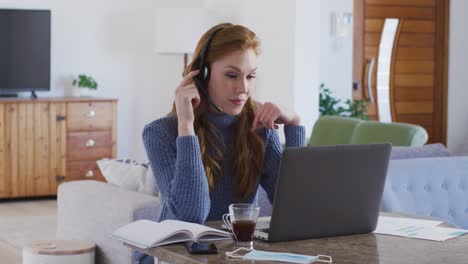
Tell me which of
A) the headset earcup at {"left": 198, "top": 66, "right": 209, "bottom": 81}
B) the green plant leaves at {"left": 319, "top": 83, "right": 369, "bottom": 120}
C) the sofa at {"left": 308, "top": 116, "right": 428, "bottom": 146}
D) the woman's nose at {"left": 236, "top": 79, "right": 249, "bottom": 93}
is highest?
the headset earcup at {"left": 198, "top": 66, "right": 209, "bottom": 81}

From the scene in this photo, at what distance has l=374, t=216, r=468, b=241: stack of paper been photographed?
7.74 feet

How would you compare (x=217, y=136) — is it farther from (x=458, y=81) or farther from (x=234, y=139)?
(x=458, y=81)

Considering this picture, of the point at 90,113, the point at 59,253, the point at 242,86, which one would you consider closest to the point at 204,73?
the point at 242,86

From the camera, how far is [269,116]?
2.69 metres

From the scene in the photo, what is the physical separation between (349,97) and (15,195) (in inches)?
125

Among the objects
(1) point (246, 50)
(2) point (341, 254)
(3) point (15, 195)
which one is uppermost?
(1) point (246, 50)

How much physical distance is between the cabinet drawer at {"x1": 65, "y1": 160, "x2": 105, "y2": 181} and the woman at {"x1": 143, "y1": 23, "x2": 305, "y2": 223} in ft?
16.1

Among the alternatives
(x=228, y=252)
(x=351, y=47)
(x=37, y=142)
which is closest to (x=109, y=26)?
(x=37, y=142)

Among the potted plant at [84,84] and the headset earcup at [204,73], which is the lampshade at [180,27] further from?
the headset earcup at [204,73]

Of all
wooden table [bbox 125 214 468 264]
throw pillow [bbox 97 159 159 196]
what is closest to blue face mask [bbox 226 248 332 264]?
wooden table [bbox 125 214 468 264]

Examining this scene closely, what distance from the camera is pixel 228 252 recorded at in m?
2.07

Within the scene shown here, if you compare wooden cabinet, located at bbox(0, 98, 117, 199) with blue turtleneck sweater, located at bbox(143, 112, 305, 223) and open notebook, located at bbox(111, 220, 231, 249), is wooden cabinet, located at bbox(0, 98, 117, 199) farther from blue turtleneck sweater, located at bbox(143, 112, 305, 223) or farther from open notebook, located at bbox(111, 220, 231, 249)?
open notebook, located at bbox(111, 220, 231, 249)

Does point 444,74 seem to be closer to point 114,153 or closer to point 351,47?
point 351,47

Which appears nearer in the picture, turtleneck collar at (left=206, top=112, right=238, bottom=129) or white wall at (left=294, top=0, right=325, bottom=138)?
turtleneck collar at (left=206, top=112, right=238, bottom=129)
